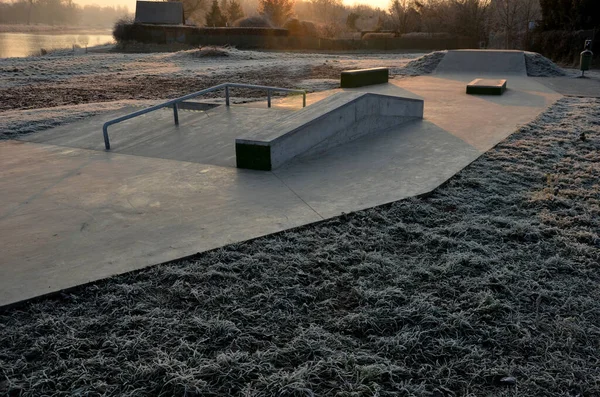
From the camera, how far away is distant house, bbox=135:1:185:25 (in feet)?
151

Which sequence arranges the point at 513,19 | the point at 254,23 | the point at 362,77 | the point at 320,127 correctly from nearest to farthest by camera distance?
the point at 320,127
the point at 362,77
the point at 513,19
the point at 254,23

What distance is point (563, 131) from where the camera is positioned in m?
7.87

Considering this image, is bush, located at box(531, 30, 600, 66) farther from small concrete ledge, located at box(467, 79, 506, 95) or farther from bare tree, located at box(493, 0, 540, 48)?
small concrete ledge, located at box(467, 79, 506, 95)

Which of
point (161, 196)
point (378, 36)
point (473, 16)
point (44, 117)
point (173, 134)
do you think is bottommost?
point (161, 196)

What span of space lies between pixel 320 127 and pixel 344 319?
3.97 metres

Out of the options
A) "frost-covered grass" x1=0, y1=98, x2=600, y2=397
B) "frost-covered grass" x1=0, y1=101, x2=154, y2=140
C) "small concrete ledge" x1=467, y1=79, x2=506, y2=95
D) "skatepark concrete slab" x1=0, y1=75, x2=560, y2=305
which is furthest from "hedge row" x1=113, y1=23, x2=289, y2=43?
"frost-covered grass" x1=0, y1=98, x2=600, y2=397

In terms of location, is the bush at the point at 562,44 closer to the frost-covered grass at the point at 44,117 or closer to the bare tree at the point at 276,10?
the frost-covered grass at the point at 44,117

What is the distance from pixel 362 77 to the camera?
1423 centimetres

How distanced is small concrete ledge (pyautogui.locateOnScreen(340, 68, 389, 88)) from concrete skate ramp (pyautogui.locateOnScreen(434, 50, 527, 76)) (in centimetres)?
441

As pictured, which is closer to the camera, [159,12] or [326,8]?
[159,12]

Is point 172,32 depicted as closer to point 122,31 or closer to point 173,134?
point 122,31

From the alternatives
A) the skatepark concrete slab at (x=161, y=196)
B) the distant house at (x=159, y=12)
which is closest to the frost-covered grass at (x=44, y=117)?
the skatepark concrete slab at (x=161, y=196)

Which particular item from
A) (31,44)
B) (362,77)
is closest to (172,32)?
(31,44)

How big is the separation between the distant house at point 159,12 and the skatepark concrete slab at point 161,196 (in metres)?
43.0
